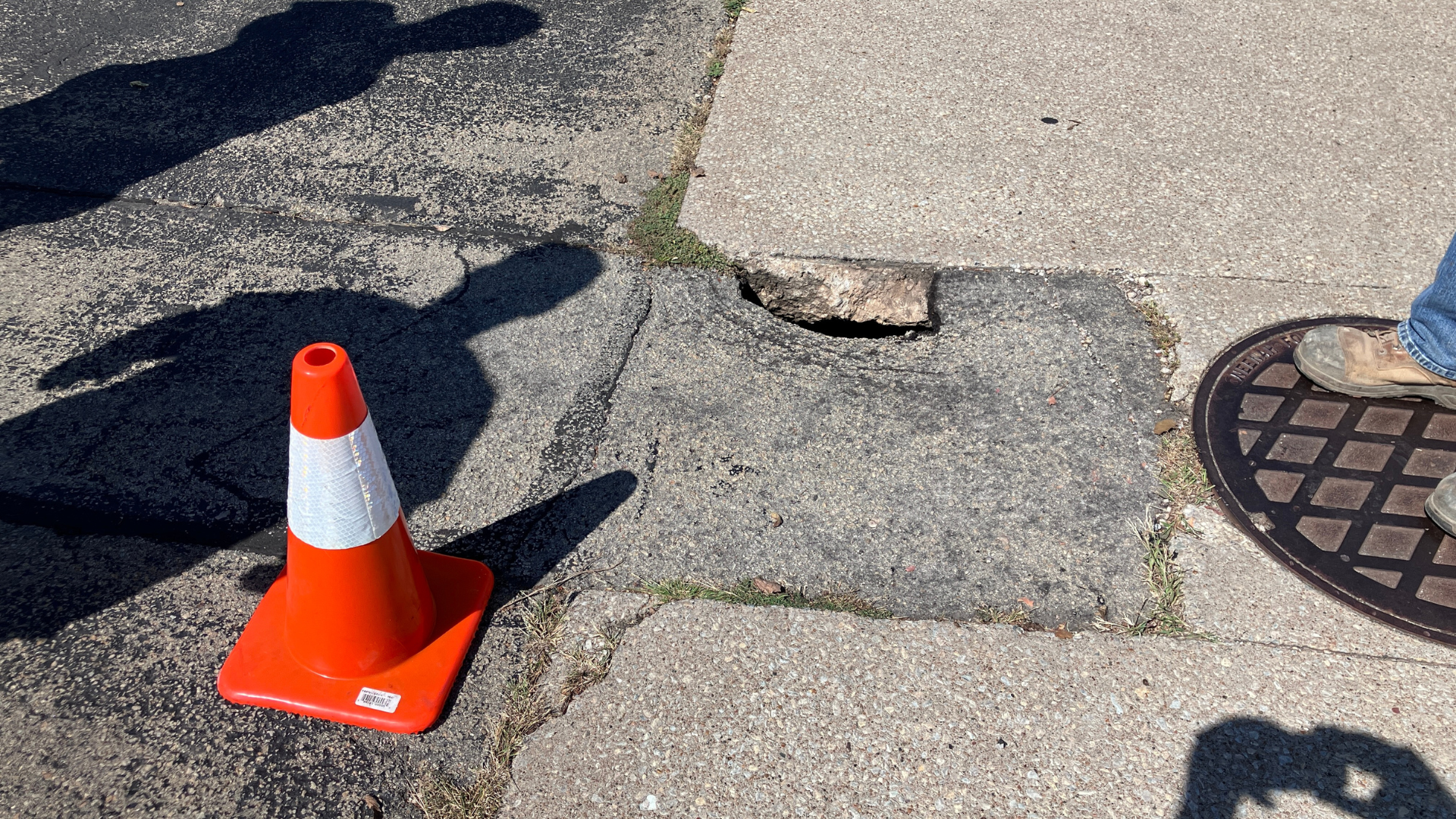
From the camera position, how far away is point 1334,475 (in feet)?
8.53

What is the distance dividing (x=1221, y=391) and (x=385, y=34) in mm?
4298

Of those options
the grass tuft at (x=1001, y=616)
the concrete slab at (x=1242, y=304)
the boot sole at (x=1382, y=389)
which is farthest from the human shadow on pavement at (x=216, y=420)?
the boot sole at (x=1382, y=389)

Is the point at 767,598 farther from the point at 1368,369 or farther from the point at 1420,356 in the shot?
the point at 1420,356

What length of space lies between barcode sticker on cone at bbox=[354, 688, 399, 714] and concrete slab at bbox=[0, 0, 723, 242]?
193 cm

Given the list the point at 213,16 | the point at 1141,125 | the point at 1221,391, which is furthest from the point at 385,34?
the point at 1221,391

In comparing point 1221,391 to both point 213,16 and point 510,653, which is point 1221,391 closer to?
point 510,653

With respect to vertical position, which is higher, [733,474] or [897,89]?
[897,89]

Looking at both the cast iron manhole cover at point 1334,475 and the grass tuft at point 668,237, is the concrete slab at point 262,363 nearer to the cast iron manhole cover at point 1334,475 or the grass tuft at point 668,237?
the grass tuft at point 668,237

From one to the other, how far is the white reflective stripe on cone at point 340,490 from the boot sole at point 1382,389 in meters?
2.69

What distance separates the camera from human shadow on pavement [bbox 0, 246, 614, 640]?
2.47 metres

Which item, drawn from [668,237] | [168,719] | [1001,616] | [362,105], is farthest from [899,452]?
[362,105]

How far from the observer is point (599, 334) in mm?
3094

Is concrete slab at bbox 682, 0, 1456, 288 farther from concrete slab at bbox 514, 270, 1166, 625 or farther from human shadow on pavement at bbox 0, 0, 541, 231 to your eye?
human shadow on pavement at bbox 0, 0, 541, 231

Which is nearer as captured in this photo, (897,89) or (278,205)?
(278,205)
